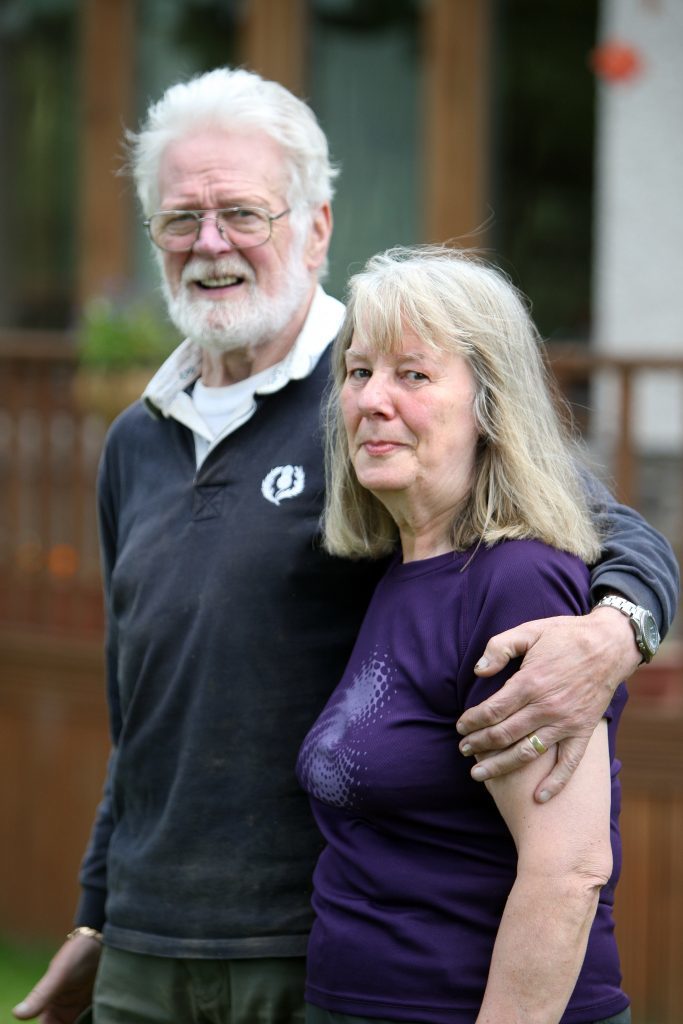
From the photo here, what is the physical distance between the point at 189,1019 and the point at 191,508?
33.7 inches

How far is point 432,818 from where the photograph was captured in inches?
83.0

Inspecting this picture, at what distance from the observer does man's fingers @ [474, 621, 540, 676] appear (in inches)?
78.9

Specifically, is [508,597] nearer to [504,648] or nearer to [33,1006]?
[504,648]

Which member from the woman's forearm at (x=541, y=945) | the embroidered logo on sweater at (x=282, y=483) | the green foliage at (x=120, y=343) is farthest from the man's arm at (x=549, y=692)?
the green foliage at (x=120, y=343)

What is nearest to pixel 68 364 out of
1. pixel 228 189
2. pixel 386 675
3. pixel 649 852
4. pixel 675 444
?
pixel 675 444

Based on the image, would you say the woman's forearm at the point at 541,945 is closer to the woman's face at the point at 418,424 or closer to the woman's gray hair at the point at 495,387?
the woman's gray hair at the point at 495,387

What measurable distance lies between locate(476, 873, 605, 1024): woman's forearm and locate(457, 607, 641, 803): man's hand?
121 mm

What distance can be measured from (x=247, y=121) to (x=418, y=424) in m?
0.84

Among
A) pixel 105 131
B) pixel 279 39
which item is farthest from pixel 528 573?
pixel 105 131

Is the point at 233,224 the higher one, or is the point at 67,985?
the point at 233,224

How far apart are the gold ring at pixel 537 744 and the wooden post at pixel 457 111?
5.39 metres

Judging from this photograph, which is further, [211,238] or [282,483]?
[211,238]

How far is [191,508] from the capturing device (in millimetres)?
2662

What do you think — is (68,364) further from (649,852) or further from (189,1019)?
(189,1019)
